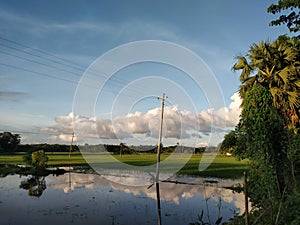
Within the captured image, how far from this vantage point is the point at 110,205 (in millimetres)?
11570

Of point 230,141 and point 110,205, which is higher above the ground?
point 230,141

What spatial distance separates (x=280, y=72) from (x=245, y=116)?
196 centimetres

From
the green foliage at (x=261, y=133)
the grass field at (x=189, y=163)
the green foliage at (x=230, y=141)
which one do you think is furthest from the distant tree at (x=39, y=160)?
the green foliage at (x=261, y=133)

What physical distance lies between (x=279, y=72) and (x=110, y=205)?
8040 millimetres

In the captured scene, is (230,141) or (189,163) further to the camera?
(189,163)

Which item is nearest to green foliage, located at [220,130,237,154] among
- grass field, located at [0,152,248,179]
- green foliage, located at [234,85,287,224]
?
green foliage, located at [234,85,287,224]

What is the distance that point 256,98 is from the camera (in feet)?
27.9

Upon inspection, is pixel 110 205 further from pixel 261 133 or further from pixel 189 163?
pixel 189 163

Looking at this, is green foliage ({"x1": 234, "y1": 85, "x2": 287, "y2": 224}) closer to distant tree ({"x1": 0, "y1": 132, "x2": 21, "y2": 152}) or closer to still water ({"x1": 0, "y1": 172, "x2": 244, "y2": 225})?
still water ({"x1": 0, "y1": 172, "x2": 244, "y2": 225})

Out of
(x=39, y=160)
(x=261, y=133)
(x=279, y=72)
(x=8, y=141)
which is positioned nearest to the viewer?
(x=261, y=133)

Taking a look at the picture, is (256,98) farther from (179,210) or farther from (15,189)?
(15,189)

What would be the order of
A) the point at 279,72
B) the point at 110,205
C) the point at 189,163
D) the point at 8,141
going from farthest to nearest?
1. the point at 8,141
2. the point at 189,163
3. the point at 110,205
4. the point at 279,72

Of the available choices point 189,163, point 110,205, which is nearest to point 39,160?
point 110,205

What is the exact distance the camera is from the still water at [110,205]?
9320mm
